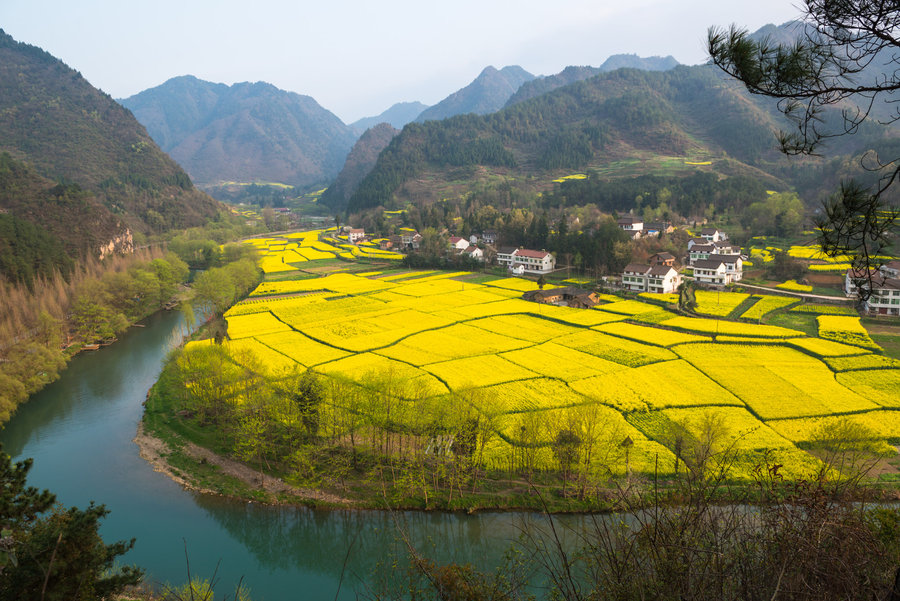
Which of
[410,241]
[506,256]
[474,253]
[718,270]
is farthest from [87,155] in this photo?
[718,270]

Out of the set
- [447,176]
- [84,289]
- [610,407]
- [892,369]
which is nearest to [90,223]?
[84,289]

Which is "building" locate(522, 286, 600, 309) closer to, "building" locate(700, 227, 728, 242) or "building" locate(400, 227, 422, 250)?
"building" locate(700, 227, 728, 242)

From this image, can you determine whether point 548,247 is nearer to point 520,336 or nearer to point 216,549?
point 520,336

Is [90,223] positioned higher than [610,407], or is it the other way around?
[90,223]

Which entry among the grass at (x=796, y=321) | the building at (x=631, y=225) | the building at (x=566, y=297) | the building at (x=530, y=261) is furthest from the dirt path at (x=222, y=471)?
the building at (x=631, y=225)

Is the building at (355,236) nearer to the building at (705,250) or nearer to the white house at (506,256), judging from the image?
the white house at (506,256)

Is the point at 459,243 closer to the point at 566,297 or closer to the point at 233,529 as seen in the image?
the point at 566,297
